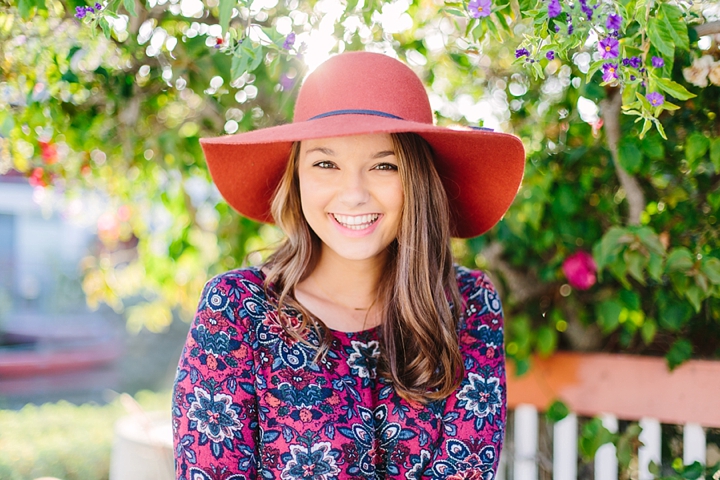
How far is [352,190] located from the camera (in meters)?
1.64

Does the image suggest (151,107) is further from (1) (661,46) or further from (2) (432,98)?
(1) (661,46)

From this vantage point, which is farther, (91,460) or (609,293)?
(91,460)

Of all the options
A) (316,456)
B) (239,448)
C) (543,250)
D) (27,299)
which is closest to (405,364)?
(316,456)

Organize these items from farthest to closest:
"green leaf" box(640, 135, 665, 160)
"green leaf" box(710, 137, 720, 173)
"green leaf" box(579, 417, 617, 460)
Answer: "green leaf" box(579, 417, 617, 460)
"green leaf" box(640, 135, 665, 160)
"green leaf" box(710, 137, 720, 173)

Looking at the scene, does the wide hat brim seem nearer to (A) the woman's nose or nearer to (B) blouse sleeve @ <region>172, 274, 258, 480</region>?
(A) the woman's nose

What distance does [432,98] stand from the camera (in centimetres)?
275

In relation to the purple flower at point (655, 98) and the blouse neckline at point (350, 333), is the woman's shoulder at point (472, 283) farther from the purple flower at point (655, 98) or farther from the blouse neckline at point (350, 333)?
the purple flower at point (655, 98)

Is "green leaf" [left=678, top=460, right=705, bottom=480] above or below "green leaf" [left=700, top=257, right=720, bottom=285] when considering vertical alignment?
below

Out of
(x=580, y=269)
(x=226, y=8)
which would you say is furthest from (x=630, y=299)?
(x=226, y=8)

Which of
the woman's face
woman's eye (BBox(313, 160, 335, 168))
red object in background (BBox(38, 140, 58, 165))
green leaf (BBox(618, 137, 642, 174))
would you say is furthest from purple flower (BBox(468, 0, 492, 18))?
red object in background (BBox(38, 140, 58, 165))

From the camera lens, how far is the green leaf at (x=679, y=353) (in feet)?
7.19

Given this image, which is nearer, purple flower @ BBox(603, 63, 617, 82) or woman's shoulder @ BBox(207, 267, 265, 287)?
purple flower @ BBox(603, 63, 617, 82)

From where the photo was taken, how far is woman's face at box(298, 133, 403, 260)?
1.65m

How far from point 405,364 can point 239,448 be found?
0.50 meters
